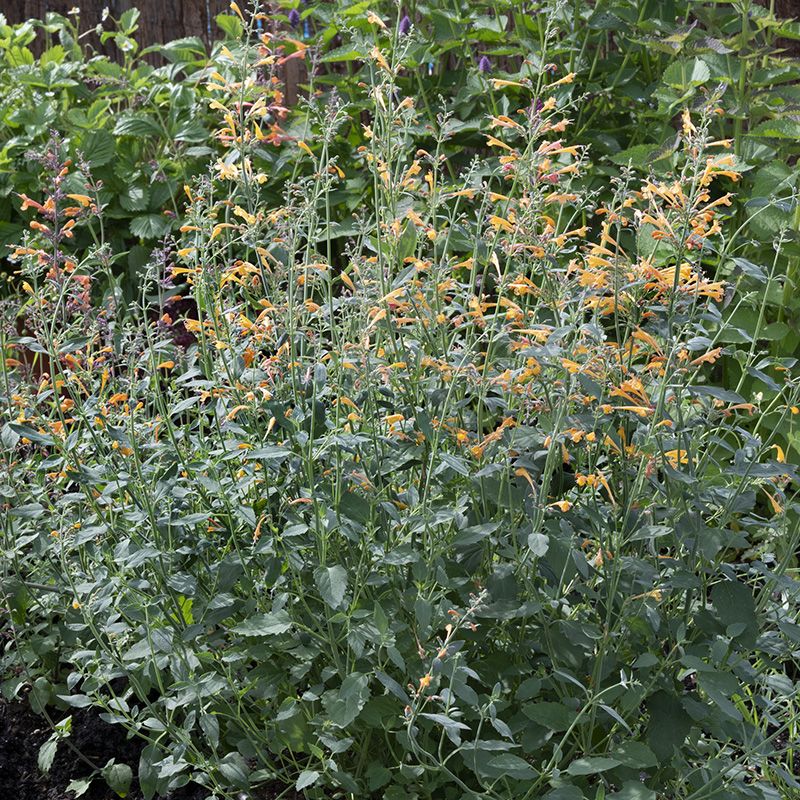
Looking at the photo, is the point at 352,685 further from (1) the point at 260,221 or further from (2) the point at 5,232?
(2) the point at 5,232

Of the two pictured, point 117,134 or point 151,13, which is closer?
point 117,134

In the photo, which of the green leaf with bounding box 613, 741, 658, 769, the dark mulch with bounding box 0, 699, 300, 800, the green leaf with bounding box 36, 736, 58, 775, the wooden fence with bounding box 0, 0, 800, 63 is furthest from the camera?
the wooden fence with bounding box 0, 0, 800, 63

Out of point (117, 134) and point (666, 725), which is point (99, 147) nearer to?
point (117, 134)

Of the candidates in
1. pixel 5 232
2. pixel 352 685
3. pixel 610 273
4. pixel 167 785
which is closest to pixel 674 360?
pixel 610 273

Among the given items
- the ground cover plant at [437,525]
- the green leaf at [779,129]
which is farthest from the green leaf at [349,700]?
the green leaf at [779,129]

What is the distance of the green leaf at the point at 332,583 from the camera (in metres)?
1.82

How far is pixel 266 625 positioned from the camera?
196 cm

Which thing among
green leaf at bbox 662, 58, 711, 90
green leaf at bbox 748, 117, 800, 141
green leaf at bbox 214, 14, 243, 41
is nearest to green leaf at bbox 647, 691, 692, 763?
green leaf at bbox 748, 117, 800, 141

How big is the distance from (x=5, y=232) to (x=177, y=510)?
3037mm

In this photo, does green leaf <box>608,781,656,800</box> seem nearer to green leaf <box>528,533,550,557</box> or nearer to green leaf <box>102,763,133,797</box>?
green leaf <box>528,533,550,557</box>

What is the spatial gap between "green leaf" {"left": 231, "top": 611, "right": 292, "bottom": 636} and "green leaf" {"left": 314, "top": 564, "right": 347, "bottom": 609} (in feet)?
0.39

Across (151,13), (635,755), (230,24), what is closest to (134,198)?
(230,24)

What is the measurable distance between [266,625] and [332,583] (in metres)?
0.19

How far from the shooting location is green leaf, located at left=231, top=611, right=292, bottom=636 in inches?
76.2
